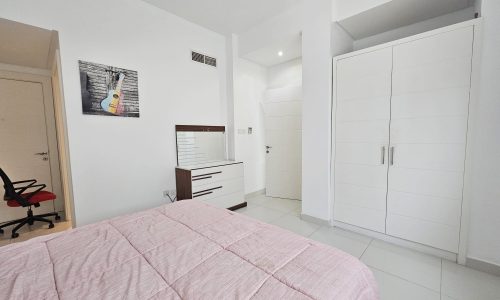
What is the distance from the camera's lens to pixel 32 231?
9.30 feet

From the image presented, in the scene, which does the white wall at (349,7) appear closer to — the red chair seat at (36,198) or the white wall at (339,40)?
the white wall at (339,40)

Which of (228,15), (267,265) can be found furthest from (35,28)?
(267,265)

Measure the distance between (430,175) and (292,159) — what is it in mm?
2068

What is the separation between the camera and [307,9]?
2.73m

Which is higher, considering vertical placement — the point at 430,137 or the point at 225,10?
the point at 225,10

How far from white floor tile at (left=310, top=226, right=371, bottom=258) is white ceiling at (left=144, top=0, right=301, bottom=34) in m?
2.99

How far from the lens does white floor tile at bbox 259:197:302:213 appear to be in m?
3.49

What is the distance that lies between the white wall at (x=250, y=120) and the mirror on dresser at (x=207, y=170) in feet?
1.21

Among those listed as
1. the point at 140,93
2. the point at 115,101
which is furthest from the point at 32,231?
the point at 140,93

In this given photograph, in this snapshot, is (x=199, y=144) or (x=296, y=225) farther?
(x=199, y=144)

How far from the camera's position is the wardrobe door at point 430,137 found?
6.28 feet

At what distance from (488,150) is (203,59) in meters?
3.53

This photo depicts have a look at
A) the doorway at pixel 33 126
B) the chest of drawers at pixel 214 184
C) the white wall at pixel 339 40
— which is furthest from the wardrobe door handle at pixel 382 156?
the doorway at pixel 33 126

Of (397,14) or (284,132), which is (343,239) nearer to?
(284,132)
